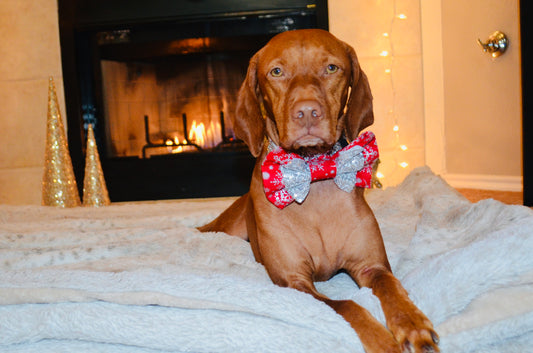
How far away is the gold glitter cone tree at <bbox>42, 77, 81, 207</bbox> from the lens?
3668mm

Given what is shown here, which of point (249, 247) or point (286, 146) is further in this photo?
point (249, 247)

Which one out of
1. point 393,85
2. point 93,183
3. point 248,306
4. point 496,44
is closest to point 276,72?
point 248,306

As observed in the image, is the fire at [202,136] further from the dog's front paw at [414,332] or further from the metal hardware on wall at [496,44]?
the dog's front paw at [414,332]

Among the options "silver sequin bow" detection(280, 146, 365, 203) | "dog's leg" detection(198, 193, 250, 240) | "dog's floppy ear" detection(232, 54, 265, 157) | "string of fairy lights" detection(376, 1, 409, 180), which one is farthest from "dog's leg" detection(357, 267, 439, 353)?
"string of fairy lights" detection(376, 1, 409, 180)

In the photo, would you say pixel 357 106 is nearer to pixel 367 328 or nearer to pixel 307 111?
pixel 307 111

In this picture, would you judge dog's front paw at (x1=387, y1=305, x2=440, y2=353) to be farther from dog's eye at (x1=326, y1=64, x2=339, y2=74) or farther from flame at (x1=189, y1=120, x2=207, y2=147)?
flame at (x1=189, y1=120, x2=207, y2=147)

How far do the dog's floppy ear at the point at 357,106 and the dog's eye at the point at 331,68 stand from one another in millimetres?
124

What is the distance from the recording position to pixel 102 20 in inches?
170

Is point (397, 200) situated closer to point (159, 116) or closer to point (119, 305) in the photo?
point (119, 305)

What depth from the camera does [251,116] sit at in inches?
67.0

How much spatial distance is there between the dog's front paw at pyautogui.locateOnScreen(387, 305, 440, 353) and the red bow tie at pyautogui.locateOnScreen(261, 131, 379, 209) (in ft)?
1.75

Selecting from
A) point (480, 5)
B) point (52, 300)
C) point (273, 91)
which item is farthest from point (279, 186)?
point (480, 5)

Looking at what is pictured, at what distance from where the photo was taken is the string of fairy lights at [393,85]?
4.27 meters

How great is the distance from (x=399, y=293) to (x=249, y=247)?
0.82 metres
